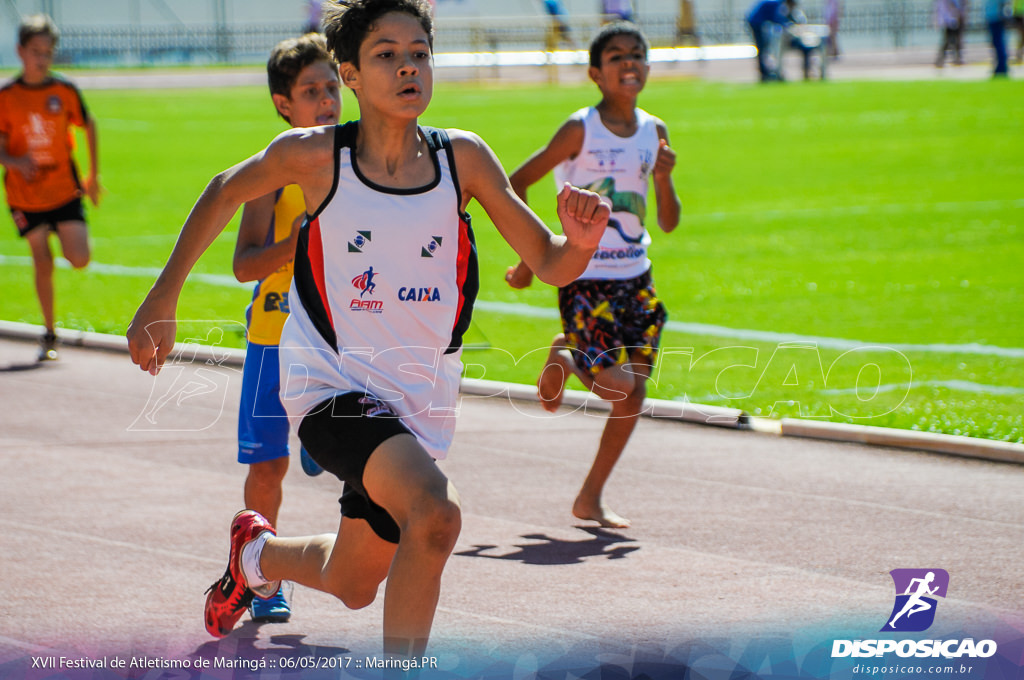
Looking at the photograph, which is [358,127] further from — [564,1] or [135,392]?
[564,1]

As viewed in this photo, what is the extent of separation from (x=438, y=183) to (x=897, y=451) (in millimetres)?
4317

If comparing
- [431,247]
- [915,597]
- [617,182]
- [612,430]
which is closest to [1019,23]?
[617,182]

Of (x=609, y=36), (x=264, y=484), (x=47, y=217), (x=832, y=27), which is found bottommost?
(x=264, y=484)

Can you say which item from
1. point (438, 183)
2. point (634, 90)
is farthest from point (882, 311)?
point (438, 183)

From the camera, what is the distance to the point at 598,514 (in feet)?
21.8

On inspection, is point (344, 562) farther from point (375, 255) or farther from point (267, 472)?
point (267, 472)

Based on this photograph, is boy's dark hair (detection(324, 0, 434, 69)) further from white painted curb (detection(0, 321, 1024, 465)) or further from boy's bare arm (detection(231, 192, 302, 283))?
white painted curb (detection(0, 321, 1024, 465))

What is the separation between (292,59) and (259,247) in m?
0.87

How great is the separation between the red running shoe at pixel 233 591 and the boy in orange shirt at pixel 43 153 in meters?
6.32

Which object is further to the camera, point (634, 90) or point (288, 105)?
point (634, 90)

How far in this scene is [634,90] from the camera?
709 cm

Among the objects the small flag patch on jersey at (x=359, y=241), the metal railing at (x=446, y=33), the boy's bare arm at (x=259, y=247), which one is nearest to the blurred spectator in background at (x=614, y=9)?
the metal railing at (x=446, y=33)

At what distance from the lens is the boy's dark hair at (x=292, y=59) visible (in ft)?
18.7

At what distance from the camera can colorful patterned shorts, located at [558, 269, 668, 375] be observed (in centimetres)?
688
